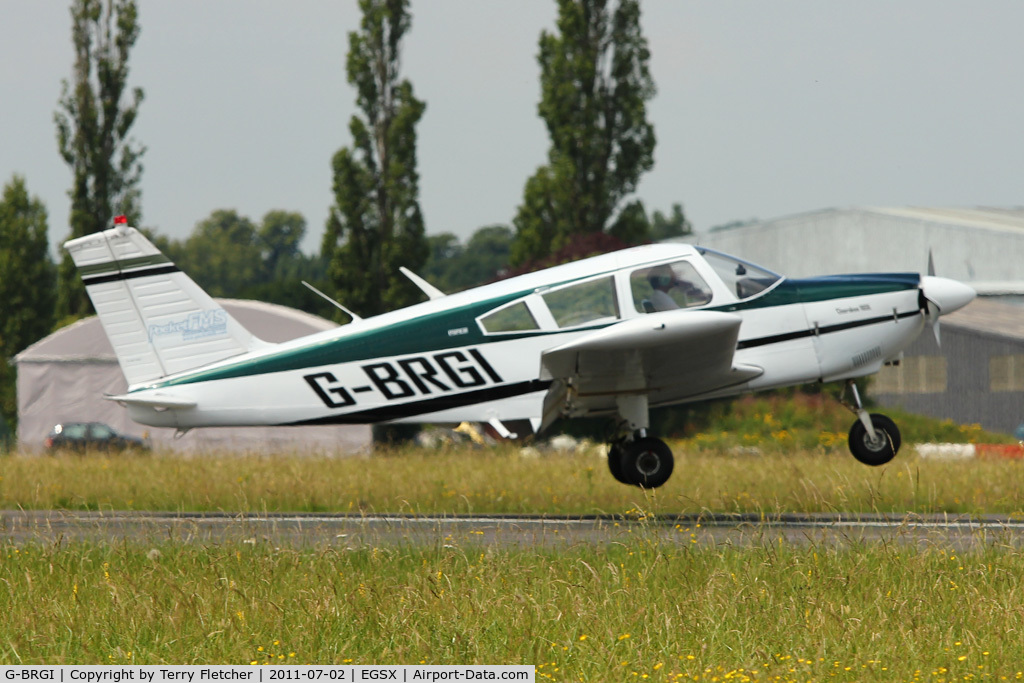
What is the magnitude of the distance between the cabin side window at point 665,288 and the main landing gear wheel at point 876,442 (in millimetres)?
1971

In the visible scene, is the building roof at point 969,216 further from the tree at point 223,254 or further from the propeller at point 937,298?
the tree at point 223,254

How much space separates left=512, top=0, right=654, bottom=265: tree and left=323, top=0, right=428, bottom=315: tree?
3390 mm

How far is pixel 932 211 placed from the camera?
49.1 metres

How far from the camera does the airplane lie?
10.7 meters

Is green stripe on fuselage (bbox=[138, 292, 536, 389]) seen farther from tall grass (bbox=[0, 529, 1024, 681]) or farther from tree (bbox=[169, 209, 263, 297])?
tree (bbox=[169, 209, 263, 297])

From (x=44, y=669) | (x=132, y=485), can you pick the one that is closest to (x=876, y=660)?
(x=44, y=669)

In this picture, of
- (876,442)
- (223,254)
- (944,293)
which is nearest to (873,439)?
(876,442)

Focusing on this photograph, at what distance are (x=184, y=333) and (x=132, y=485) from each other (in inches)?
110

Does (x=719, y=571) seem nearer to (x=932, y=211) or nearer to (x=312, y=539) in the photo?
(x=312, y=539)

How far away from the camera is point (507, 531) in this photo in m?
9.86

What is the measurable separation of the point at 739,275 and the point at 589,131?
22015 mm

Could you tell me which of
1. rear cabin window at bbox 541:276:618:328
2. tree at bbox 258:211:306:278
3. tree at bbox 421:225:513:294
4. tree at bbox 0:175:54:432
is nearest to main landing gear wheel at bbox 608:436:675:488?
rear cabin window at bbox 541:276:618:328

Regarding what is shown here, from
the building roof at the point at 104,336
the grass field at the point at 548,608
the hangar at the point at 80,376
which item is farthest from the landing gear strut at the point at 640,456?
the hangar at the point at 80,376

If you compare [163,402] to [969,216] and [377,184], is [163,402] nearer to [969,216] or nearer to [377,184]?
[377,184]
